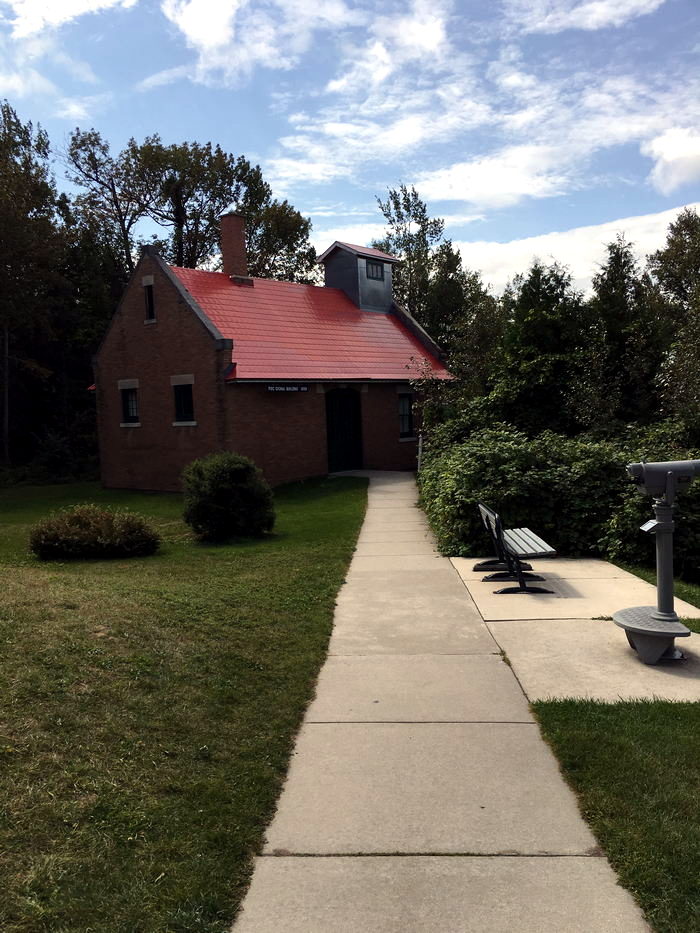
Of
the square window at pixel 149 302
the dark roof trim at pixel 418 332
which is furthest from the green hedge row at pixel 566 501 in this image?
the dark roof trim at pixel 418 332

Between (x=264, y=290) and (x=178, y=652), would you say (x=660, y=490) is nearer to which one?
(x=178, y=652)

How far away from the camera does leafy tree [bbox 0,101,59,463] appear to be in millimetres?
30109

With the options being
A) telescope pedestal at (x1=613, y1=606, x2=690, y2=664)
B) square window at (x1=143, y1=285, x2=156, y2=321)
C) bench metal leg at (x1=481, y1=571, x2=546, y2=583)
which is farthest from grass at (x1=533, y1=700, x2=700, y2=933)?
square window at (x1=143, y1=285, x2=156, y2=321)

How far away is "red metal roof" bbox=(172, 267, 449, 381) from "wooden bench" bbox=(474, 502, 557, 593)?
44.8ft

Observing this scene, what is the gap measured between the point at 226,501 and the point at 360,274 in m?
18.9

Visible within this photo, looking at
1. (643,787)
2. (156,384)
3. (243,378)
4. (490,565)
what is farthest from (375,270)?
(643,787)

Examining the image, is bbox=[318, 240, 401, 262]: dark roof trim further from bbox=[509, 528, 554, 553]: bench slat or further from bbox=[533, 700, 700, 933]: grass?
bbox=[533, 700, 700, 933]: grass

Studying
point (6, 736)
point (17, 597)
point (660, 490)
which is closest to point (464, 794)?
point (6, 736)

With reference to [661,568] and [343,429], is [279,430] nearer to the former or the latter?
[343,429]

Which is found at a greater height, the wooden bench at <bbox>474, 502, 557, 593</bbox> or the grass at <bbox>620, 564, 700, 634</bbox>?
the wooden bench at <bbox>474, 502, 557, 593</bbox>

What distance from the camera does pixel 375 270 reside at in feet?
103

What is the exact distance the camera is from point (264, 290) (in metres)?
27.1

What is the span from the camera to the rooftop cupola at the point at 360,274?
101 feet

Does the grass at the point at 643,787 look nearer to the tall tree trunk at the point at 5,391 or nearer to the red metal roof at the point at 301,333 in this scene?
the red metal roof at the point at 301,333
